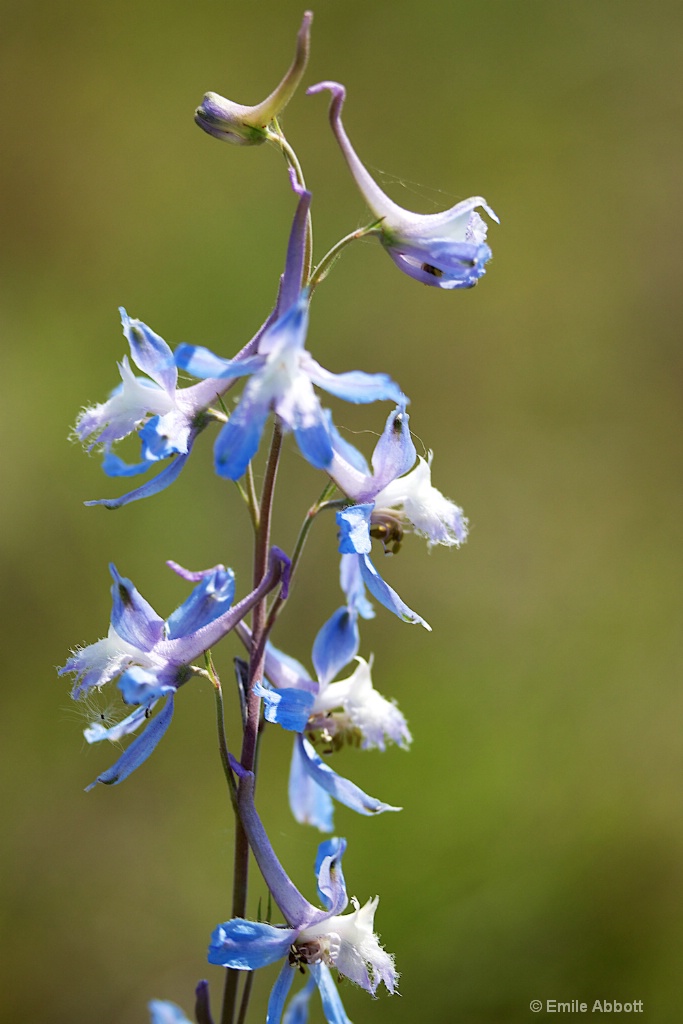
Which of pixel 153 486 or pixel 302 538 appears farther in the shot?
pixel 302 538

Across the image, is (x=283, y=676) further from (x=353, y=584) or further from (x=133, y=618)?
(x=133, y=618)

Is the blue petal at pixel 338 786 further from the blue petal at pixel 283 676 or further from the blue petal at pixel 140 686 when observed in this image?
the blue petal at pixel 140 686

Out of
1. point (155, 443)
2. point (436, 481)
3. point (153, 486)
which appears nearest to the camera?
point (155, 443)

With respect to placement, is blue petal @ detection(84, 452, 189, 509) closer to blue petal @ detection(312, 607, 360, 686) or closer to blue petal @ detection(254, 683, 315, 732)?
blue petal @ detection(254, 683, 315, 732)

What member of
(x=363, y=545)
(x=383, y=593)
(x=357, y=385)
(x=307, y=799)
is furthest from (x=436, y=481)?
(x=357, y=385)

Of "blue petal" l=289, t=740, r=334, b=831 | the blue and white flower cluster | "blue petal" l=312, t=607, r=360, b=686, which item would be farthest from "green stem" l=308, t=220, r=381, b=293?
"blue petal" l=289, t=740, r=334, b=831

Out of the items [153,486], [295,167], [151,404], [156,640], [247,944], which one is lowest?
[247,944]
